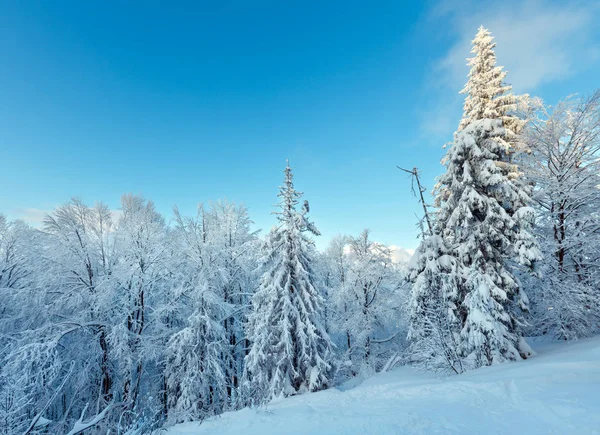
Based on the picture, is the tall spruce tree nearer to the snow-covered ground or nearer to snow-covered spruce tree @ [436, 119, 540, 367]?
snow-covered spruce tree @ [436, 119, 540, 367]

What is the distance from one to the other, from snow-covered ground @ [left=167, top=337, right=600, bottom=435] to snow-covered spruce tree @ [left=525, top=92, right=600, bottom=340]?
4520mm

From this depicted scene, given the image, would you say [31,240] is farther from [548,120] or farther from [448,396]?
[548,120]

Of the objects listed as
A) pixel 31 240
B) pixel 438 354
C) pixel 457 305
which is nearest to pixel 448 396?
pixel 438 354

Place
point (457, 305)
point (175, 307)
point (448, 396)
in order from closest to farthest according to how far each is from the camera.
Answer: point (448, 396), point (457, 305), point (175, 307)

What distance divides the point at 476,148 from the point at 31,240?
921 inches

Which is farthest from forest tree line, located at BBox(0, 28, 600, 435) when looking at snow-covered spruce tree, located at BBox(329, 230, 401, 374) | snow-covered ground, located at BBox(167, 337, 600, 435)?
snow-covered spruce tree, located at BBox(329, 230, 401, 374)

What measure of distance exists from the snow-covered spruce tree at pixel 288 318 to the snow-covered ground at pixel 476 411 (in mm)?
6578

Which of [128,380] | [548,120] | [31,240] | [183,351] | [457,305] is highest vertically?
[548,120]

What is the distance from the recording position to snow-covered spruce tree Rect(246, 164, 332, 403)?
1355 centimetres

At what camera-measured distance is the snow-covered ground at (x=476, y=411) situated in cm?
476

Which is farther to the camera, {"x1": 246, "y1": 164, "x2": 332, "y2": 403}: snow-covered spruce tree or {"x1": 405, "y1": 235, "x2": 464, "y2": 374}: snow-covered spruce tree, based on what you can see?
{"x1": 246, "y1": 164, "x2": 332, "y2": 403}: snow-covered spruce tree

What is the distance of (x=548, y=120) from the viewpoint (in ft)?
38.7

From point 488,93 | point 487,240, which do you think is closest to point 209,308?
point 487,240

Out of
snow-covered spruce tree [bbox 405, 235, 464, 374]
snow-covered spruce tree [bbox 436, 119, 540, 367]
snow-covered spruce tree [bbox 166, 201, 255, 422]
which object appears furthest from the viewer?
snow-covered spruce tree [bbox 166, 201, 255, 422]
